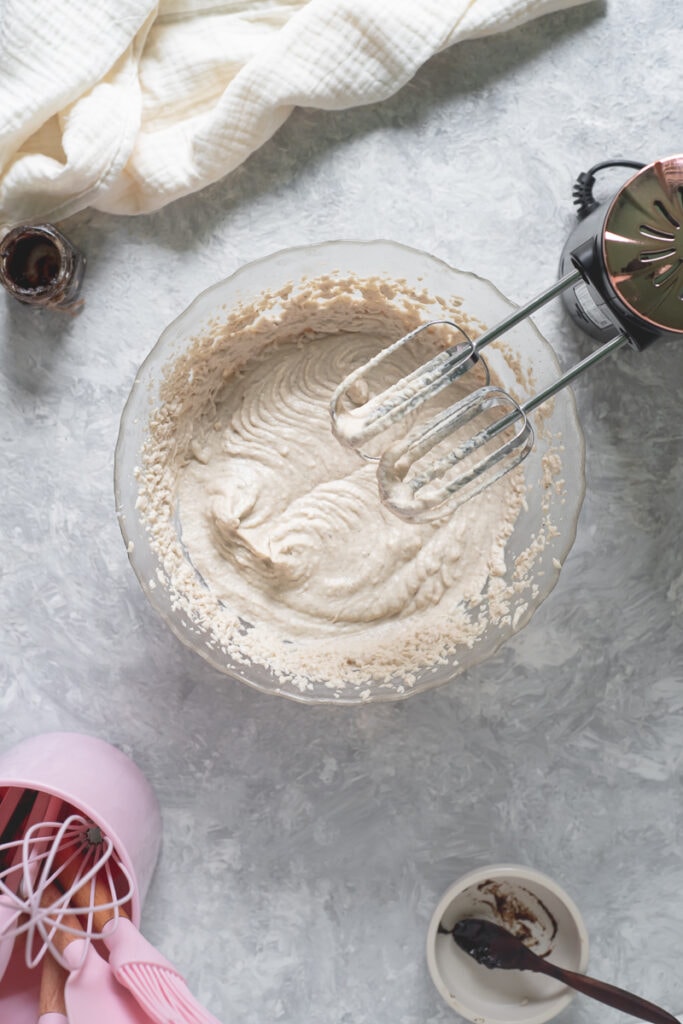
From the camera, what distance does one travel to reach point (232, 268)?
44.9 inches

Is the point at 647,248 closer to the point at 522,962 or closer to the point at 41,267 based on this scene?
the point at 41,267

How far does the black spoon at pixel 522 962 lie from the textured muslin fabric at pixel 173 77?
103 cm

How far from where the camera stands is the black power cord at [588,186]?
3.50ft

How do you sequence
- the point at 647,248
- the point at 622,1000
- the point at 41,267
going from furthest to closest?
1. the point at 41,267
2. the point at 622,1000
3. the point at 647,248

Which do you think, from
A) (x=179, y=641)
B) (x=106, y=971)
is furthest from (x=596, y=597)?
(x=106, y=971)

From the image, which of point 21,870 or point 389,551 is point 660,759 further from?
point 21,870

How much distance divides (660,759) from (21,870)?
0.85 m

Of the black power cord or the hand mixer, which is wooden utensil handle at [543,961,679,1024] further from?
the black power cord

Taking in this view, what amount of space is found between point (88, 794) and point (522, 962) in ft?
1.89

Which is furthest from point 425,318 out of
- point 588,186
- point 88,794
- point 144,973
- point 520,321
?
point 144,973

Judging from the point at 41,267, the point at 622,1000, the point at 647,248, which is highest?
the point at 41,267

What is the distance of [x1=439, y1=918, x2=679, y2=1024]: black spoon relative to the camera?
1.03 meters

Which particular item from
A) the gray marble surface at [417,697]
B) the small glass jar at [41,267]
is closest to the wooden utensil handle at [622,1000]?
the gray marble surface at [417,697]

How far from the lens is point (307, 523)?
42.5 inches
